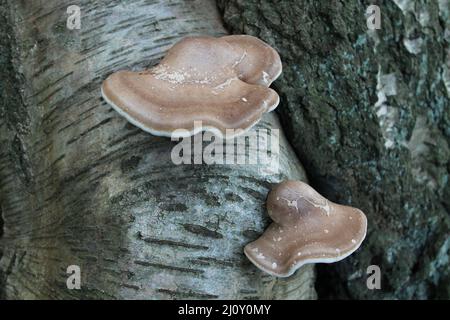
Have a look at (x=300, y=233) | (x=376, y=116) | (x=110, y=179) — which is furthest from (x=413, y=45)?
(x=110, y=179)

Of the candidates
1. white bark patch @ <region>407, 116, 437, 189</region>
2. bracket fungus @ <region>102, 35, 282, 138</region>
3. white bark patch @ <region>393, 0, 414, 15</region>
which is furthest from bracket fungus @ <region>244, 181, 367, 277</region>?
white bark patch @ <region>393, 0, 414, 15</region>

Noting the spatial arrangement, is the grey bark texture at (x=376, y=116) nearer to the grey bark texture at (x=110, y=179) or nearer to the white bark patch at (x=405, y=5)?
the white bark patch at (x=405, y=5)

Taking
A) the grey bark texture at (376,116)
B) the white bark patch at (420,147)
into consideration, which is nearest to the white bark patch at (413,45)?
the grey bark texture at (376,116)

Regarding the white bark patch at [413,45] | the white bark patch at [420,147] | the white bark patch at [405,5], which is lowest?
the white bark patch at [420,147]

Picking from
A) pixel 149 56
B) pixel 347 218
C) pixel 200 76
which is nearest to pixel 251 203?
pixel 347 218

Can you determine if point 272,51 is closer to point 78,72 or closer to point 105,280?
point 78,72
